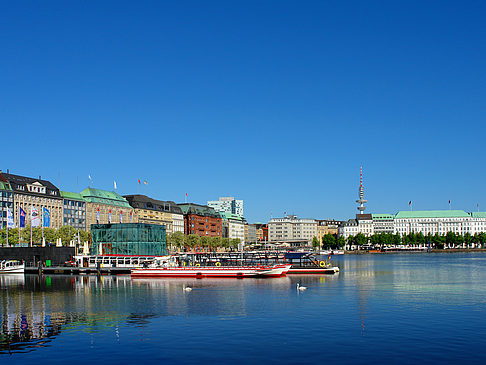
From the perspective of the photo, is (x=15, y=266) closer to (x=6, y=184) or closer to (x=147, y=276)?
(x=147, y=276)

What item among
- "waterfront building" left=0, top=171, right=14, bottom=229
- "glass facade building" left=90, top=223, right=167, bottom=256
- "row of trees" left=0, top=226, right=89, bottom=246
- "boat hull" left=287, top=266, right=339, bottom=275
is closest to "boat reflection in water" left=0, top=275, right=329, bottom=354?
"boat hull" left=287, top=266, right=339, bottom=275

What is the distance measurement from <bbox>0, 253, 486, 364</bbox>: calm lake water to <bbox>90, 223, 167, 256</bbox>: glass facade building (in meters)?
62.8

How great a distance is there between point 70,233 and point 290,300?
128 metres

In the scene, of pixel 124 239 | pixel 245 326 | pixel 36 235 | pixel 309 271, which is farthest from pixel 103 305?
pixel 36 235

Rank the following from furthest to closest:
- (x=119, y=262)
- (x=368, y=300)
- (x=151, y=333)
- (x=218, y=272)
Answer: (x=119, y=262) → (x=218, y=272) → (x=368, y=300) → (x=151, y=333)

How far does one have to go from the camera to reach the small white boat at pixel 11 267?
132750mm

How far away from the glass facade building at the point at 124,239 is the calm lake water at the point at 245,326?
62.8 metres

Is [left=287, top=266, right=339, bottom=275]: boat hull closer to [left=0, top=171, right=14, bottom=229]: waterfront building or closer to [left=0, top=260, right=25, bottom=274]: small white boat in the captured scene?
[left=0, top=260, right=25, bottom=274]: small white boat

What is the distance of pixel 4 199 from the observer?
628 ft

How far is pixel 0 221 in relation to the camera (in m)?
188

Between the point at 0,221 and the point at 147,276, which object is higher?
the point at 0,221

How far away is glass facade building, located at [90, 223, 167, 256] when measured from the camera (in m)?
148

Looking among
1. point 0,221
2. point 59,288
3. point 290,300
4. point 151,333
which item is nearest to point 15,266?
point 59,288

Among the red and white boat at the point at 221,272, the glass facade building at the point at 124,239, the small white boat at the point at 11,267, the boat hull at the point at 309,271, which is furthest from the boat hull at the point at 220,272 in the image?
the small white boat at the point at 11,267
